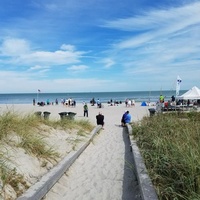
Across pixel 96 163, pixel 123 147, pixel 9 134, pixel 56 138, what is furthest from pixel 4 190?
pixel 123 147

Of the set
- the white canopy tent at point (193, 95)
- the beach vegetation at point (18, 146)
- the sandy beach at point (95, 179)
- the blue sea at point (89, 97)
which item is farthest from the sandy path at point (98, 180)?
the blue sea at point (89, 97)

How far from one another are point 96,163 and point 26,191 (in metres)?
3.56

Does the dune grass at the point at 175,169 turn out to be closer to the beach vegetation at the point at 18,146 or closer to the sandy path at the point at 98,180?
the sandy path at the point at 98,180

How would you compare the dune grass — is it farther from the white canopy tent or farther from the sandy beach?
the white canopy tent

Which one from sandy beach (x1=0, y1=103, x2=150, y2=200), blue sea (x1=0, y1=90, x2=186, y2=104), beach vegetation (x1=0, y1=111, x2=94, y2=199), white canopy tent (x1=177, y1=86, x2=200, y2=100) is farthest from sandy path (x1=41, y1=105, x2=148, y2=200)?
blue sea (x1=0, y1=90, x2=186, y2=104)

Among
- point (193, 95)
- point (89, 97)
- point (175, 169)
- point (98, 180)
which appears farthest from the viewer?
point (89, 97)

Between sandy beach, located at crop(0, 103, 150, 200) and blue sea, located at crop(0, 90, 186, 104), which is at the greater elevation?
blue sea, located at crop(0, 90, 186, 104)

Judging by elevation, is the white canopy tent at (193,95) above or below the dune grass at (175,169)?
above

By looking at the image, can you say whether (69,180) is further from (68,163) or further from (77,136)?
(77,136)

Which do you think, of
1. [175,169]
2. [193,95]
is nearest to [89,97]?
[193,95]

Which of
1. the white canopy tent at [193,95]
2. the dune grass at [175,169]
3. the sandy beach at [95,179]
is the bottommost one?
the sandy beach at [95,179]

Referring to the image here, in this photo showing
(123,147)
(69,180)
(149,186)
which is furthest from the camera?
(123,147)

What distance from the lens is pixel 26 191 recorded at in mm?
4988

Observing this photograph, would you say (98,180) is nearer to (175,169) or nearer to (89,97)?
(175,169)
